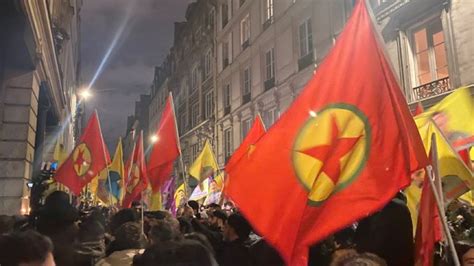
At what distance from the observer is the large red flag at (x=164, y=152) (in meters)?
7.74

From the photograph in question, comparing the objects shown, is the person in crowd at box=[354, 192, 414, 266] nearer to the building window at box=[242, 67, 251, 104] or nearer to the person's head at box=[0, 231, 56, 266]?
the person's head at box=[0, 231, 56, 266]

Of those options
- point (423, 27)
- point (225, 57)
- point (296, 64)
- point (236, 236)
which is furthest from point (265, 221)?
point (225, 57)

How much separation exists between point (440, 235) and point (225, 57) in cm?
2672

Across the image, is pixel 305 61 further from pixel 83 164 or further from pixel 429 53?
pixel 83 164

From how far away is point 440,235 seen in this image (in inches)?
137

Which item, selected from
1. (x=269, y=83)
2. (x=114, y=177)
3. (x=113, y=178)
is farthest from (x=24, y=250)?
(x=269, y=83)

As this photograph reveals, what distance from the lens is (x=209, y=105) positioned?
32656 mm

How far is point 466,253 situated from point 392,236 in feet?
1.76

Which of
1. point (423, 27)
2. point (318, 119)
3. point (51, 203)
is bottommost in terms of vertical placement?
point (51, 203)

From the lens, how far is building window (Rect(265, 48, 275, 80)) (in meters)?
22.5

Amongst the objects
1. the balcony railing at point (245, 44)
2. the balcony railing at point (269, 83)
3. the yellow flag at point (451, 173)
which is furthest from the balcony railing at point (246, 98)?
the yellow flag at point (451, 173)

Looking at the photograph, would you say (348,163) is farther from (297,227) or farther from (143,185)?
(143,185)

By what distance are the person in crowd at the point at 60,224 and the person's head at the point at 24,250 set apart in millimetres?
1601

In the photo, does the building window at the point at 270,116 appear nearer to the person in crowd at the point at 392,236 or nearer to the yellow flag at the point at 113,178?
the yellow flag at the point at 113,178
